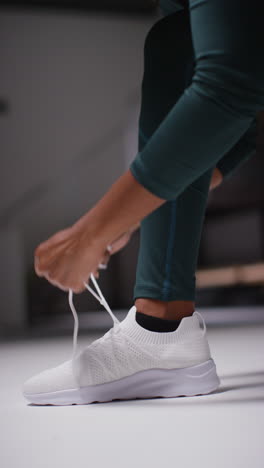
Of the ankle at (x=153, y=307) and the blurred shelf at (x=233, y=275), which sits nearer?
the ankle at (x=153, y=307)

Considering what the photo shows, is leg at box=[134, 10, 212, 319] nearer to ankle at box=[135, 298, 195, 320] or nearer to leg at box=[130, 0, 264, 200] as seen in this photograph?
ankle at box=[135, 298, 195, 320]

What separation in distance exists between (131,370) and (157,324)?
0.07m

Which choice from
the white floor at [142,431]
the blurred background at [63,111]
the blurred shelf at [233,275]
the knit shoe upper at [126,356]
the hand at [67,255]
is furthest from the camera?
the blurred background at [63,111]

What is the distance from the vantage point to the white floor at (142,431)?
1.62ft

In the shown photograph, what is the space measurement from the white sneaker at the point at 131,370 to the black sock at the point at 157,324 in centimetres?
2

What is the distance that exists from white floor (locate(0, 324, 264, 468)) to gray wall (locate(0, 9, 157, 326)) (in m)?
4.65

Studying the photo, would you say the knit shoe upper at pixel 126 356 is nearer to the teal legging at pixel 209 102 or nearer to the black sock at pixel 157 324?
the black sock at pixel 157 324

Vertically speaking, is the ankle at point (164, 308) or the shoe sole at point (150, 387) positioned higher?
the ankle at point (164, 308)

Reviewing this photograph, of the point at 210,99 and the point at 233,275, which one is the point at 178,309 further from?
the point at 233,275

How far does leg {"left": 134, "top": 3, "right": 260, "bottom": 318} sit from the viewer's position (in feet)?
2.69

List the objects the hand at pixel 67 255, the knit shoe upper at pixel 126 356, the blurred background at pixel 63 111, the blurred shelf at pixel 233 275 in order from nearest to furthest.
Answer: the hand at pixel 67 255, the knit shoe upper at pixel 126 356, the blurred shelf at pixel 233 275, the blurred background at pixel 63 111

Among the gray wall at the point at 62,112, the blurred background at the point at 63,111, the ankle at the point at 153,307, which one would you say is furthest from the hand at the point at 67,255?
the gray wall at the point at 62,112

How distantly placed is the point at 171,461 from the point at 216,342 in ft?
3.88

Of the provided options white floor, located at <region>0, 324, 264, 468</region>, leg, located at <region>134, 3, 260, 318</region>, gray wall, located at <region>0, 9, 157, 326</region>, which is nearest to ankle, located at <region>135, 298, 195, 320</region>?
leg, located at <region>134, 3, 260, 318</region>
